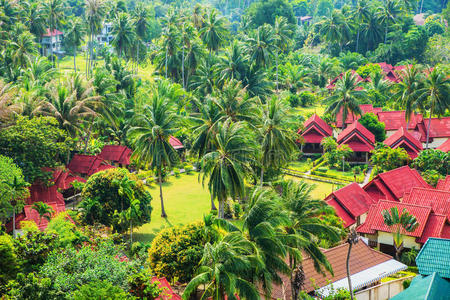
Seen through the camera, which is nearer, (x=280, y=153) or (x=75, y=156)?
(x=280, y=153)

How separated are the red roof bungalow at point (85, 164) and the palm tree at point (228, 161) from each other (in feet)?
56.8

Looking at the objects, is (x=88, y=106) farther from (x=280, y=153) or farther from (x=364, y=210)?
(x=364, y=210)

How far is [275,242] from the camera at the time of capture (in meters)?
26.6

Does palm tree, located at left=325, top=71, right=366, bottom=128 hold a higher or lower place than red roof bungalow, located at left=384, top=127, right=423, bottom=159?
higher

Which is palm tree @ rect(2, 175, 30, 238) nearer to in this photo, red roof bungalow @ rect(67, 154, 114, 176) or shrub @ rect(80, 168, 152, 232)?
shrub @ rect(80, 168, 152, 232)

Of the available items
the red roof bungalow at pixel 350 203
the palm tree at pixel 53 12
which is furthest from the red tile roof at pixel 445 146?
the palm tree at pixel 53 12

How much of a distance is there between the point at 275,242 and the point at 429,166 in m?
34.0

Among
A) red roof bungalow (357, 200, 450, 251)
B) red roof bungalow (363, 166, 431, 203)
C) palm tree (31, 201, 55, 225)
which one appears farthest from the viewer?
red roof bungalow (363, 166, 431, 203)

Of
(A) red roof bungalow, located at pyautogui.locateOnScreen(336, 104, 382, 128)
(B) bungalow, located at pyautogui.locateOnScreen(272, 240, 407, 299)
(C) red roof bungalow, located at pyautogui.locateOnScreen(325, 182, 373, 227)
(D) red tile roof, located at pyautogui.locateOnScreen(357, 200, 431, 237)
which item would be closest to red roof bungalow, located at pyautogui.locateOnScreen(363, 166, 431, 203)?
(C) red roof bungalow, located at pyautogui.locateOnScreen(325, 182, 373, 227)

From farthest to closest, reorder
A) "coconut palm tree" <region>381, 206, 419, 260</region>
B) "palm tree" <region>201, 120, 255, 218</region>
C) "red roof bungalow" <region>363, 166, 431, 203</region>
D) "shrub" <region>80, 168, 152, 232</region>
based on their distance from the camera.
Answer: "red roof bungalow" <region>363, 166, 431, 203</region>, "shrub" <region>80, 168, 152, 232</region>, "coconut palm tree" <region>381, 206, 419, 260</region>, "palm tree" <region>201, 120, 255, 218</region>

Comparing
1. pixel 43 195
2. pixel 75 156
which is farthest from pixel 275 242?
pixel 75 156

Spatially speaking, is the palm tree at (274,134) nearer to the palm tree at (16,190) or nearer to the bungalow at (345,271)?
the bungalow at (345,271)

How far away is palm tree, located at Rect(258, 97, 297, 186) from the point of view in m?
44.0

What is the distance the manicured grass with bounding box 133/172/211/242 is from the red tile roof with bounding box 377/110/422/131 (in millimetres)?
27925
